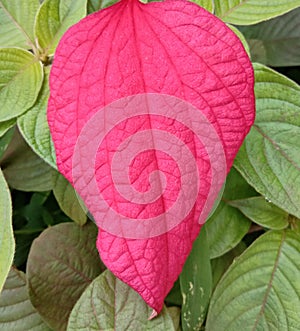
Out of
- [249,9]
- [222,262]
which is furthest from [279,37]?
[222,262]

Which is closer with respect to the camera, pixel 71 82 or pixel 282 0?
pixel 71 82

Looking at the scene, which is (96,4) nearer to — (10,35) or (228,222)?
(10,35)

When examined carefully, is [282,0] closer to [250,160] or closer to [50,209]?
[250,160]

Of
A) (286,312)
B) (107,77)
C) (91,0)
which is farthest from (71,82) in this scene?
(286,312)

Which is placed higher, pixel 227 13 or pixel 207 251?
pixel 227 13

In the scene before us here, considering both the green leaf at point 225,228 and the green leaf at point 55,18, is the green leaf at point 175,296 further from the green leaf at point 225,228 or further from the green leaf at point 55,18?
the green leaf at point 55,18

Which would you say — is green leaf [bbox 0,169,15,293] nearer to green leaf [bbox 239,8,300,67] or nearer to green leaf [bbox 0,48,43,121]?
green leaf [bbox 0,48,43,121]

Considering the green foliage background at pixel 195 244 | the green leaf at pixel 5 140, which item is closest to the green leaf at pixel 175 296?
the green foliage background at pixel 195 244
